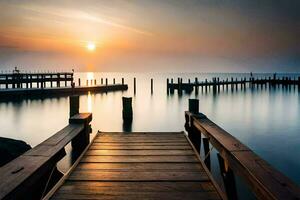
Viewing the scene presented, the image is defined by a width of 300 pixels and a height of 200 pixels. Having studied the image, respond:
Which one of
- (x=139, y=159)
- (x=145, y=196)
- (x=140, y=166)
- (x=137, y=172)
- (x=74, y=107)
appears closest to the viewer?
(x=145, y=196)

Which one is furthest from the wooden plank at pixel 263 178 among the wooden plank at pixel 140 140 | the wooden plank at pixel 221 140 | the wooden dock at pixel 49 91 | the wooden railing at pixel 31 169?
the wooden dock at pixel 49 91

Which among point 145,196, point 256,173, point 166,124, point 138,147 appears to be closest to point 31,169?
point 145,196

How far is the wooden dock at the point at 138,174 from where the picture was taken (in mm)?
3752

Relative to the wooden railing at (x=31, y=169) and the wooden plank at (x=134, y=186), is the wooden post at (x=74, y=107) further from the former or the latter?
the wooden plank at (x=134, y=186)

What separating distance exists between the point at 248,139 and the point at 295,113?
526 inches

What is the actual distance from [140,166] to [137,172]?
0.35 metres

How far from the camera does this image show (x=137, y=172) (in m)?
4.65

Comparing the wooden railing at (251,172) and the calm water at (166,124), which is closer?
the wooden railing at (251,172)

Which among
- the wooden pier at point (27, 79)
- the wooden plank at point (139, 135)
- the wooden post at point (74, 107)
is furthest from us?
the wooden pier at point (27, 79)

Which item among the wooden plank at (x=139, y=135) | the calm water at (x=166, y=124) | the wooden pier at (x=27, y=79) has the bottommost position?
the calm water at (x=166, y=124)

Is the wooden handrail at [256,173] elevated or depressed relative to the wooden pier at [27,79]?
depressed

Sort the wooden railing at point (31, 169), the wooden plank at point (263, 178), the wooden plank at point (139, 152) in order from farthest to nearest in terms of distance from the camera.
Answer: the wooden plank at point (139, 152), the wooden railing at point (31, 169), the wooden plank at point (263, 178)

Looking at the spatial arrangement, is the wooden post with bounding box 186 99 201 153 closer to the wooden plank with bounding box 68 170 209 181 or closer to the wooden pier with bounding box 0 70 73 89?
the wooden plank with bounding box 68 170 209 181

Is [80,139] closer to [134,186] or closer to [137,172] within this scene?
[137,172]
